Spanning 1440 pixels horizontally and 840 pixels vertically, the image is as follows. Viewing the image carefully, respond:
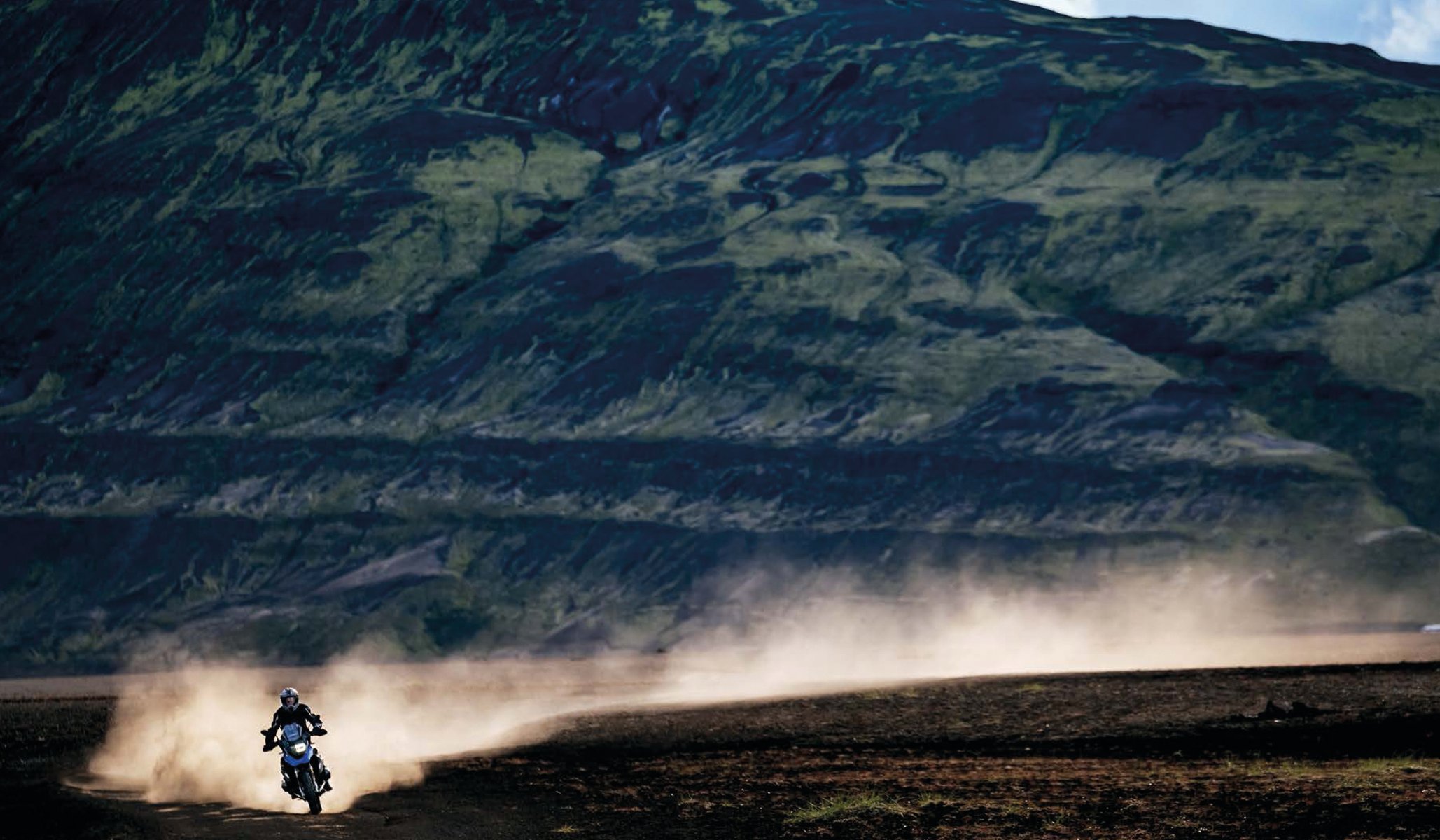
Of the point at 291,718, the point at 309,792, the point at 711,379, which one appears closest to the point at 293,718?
the point at 291,718

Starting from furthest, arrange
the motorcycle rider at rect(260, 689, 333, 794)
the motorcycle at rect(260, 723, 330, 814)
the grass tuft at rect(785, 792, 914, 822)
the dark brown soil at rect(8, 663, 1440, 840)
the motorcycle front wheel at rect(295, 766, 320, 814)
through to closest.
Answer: the motorcycle front wheel at rect(295, 766, 320, 814), the motorcycle at rect(260, 723, 330, 814), the motorcycle rider at rect(260, 689, 333, 794), the grass tuft at rect(785, 792, 914, 822), the dark brown soil at rect(8, 663, 1440, 840)

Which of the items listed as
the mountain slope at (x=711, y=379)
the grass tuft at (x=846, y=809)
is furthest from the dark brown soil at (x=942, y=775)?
the mountain slope at (x=711, y=379)

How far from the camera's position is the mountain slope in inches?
5413

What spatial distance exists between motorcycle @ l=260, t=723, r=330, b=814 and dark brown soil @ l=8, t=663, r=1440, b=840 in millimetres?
559

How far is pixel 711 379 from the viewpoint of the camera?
157250 millimetres

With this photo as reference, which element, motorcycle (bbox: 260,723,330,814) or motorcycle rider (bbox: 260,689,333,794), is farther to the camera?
motorcycle (bbox: 260,723,330,814)

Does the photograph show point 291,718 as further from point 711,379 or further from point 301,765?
point 711,379

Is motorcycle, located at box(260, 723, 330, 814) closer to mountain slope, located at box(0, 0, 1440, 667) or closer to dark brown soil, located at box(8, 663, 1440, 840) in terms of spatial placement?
dark brown soil, located at box(8, 663, 1440, 840)

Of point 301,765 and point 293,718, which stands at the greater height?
point 293,718

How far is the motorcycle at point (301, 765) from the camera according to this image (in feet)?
115

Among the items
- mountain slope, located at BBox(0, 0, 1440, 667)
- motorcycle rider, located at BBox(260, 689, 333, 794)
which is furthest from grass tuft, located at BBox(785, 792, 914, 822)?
mountain slope, located at BBox(0, 0, 1440, 667)

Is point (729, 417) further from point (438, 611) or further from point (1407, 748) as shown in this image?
point (1407, 748)

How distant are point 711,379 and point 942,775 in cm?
11762

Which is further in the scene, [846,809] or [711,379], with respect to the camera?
[711,379]
